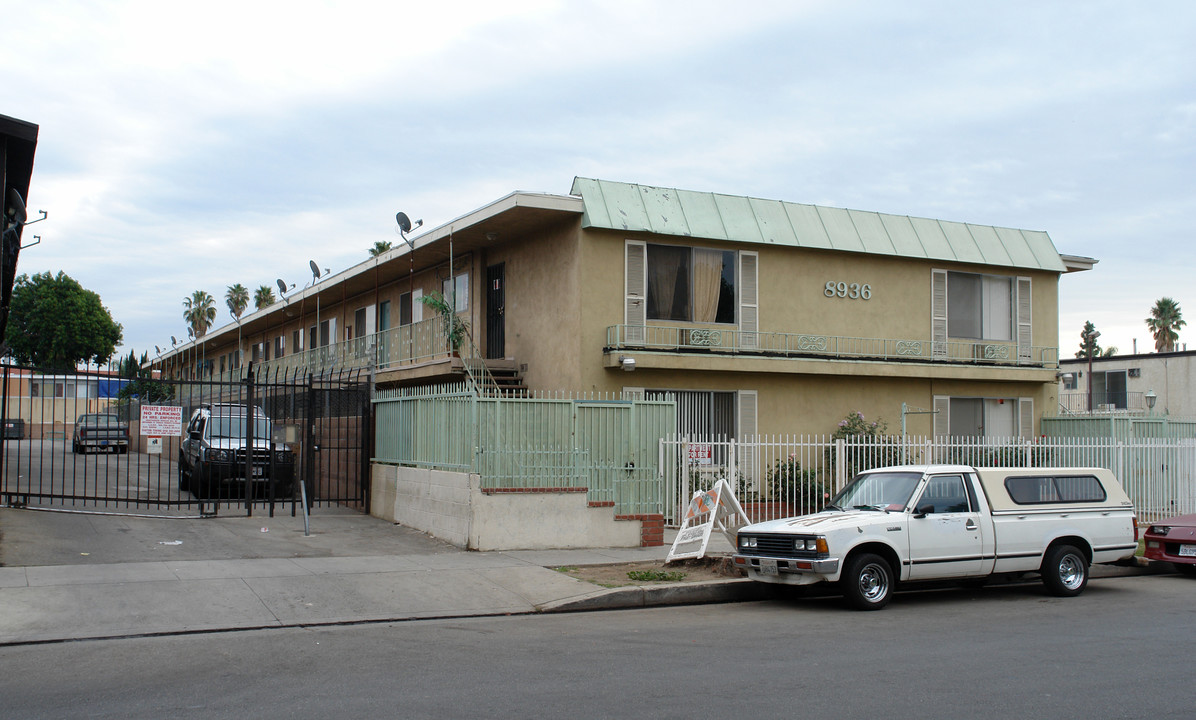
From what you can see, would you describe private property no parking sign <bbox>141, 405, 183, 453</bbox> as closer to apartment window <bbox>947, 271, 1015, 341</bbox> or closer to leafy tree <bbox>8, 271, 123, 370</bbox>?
apartment window <bbox>947, 271, 1015, 341</bbox>

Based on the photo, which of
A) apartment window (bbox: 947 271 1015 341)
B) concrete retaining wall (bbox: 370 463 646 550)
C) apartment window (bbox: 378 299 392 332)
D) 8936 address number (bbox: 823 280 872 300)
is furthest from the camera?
apartment window (bbox: 378 299 392 332)

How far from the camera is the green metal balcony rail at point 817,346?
747 inches

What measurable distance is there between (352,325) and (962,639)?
23.1m

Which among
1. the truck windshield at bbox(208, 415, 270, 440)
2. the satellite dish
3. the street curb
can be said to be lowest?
the street curb

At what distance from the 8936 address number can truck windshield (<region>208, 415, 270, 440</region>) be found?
11.6m

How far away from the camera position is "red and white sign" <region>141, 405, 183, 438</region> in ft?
49.3

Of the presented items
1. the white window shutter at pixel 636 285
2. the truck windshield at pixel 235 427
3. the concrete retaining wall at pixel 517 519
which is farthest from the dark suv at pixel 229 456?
the white window shutter at pixel 636 285

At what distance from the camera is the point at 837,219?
21500 mm

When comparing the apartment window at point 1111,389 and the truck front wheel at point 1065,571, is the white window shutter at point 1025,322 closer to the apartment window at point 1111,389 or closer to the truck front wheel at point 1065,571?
the truck front wheel at point 1065,571

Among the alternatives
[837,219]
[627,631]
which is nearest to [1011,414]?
[837,219]

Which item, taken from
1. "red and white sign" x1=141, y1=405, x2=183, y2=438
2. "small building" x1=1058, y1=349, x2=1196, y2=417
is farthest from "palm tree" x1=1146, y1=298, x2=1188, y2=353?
"red and white sign" x1=141, y1=405, x2=183, y2=438

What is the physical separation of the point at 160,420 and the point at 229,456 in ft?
7.04

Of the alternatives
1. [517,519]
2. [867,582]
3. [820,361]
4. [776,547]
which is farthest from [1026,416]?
[776,547]

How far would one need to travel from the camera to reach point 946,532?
1126 centimetres
